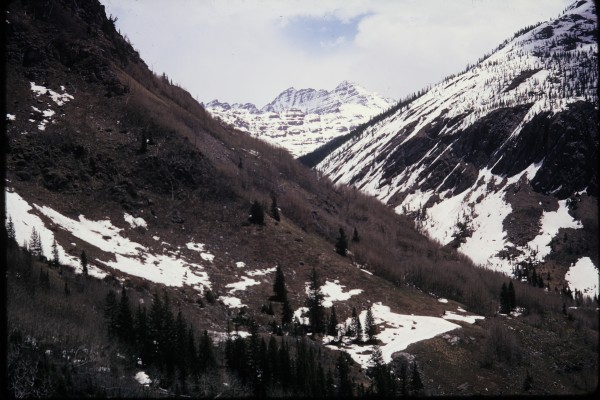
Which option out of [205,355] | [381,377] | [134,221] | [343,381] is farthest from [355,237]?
[205,355]

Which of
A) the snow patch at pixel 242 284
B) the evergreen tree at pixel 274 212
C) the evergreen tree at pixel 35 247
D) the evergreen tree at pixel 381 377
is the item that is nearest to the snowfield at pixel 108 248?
the evergreen tree at pixel 35 247

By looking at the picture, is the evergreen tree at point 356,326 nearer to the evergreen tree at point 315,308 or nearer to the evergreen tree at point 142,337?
the evergreen tree at point 315,308

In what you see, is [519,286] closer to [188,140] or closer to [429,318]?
[429,318]

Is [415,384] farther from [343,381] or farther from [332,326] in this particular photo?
[332,326]

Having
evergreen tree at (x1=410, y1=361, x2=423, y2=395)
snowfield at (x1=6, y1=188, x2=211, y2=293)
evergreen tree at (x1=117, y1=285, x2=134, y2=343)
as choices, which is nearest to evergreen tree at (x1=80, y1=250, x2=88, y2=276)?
snowfield at (x1=6, y1=188, x2=211, y2=293)

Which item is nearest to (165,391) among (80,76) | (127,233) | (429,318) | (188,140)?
(127,233)
